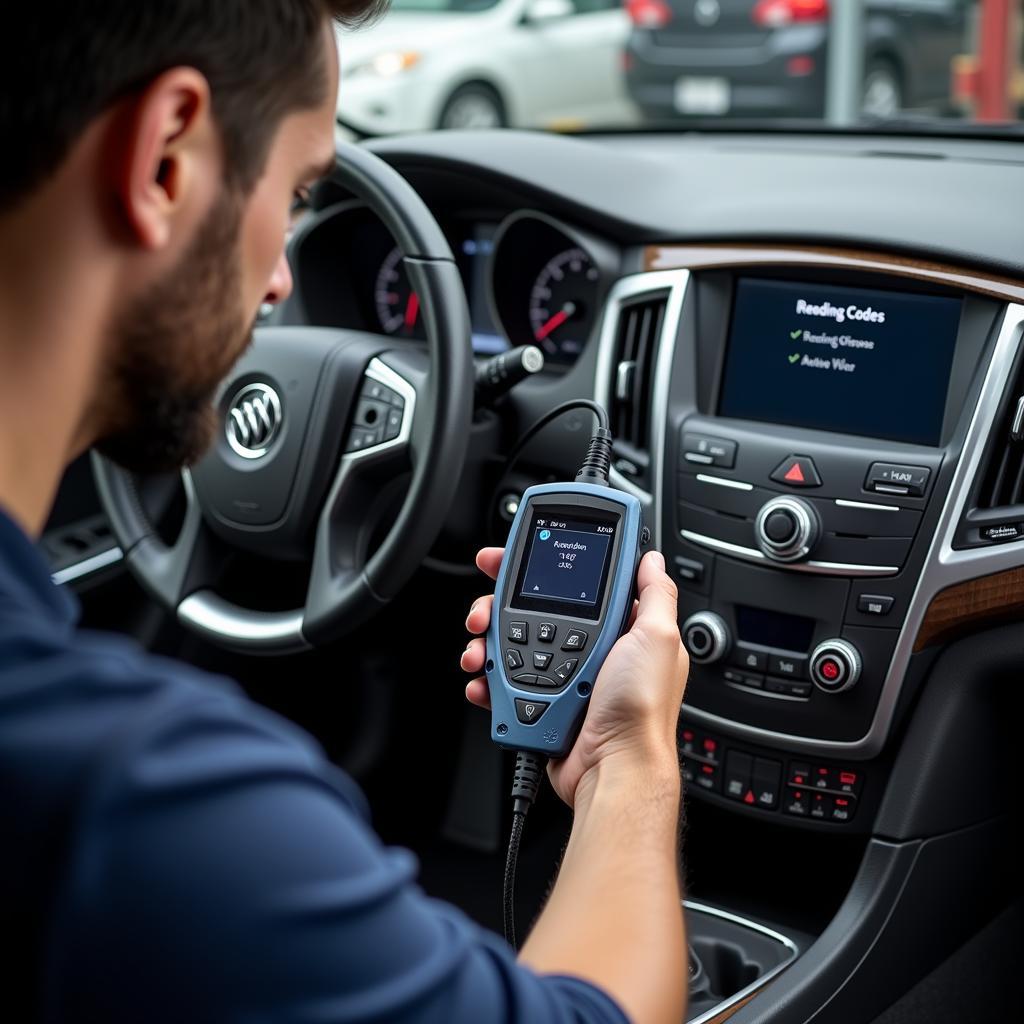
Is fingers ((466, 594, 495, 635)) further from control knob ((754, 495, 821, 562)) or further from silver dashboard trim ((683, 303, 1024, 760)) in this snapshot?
silver dashboard trim ((683, 303, 1024, 760))

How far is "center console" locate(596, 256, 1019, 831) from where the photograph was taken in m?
1.72

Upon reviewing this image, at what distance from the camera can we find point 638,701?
1.20 metres

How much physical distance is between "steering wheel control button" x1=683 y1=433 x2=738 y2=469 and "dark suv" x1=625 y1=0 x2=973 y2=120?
4.63 meters

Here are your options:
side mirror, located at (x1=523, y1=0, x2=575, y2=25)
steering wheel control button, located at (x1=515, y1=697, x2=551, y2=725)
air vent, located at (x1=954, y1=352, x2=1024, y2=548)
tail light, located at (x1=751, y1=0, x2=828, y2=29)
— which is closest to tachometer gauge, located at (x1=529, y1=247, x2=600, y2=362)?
air vent, located at (x1=954, y1=352, x2=1024, y2=548)

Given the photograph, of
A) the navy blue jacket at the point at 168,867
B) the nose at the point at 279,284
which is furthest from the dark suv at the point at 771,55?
the navy blue jacket at the point at 168,867

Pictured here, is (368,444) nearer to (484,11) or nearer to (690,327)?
(690,327)

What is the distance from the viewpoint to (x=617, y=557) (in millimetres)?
1408

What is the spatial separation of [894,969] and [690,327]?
0.85m

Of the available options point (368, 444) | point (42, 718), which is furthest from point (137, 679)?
point (368, 444)

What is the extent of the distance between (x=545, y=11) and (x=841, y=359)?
217 inches

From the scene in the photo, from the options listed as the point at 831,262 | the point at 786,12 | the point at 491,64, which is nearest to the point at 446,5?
the point at 491,64

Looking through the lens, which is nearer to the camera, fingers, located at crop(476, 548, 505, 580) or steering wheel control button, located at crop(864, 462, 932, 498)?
fingers, located at crop(476, 548, 505, 580)

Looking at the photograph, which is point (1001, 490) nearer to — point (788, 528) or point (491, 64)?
point (788, 528)

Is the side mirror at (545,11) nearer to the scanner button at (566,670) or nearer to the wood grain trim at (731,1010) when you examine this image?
the wood grain trim at (731,1010)
